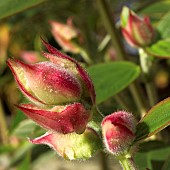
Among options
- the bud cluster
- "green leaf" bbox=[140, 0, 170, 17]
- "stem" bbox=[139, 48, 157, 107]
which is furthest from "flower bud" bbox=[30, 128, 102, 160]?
"green leaf" bbox=[140, 0, 170, 17]

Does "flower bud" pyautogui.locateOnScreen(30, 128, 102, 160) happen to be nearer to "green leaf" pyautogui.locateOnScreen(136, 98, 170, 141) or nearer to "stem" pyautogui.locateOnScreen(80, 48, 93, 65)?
"green leaf" pyautogui.locateOnScreen(136, 98, 170, 141)

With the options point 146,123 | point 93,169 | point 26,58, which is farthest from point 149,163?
point 93,169

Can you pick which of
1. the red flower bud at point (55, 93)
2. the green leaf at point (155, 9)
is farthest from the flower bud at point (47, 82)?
the green leaf at point (155, 9)

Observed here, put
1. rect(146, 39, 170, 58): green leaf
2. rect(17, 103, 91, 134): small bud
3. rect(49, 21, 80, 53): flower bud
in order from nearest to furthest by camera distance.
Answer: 1. rect(17, 103, 91, 134): small bud
2. rect(146, 39, 170, 58): green leaf
3. rect(49, 21, 80, 53): flower bud

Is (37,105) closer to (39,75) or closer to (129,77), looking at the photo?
(39,75)

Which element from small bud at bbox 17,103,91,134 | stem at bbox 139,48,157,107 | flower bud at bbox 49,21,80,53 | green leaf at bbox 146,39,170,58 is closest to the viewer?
small bud at bbox 17,103,91,134

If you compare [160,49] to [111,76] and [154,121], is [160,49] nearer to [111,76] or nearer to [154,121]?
[111,76]

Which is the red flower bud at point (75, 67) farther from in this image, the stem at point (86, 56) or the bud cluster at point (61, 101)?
the stem at point (86, 56)
